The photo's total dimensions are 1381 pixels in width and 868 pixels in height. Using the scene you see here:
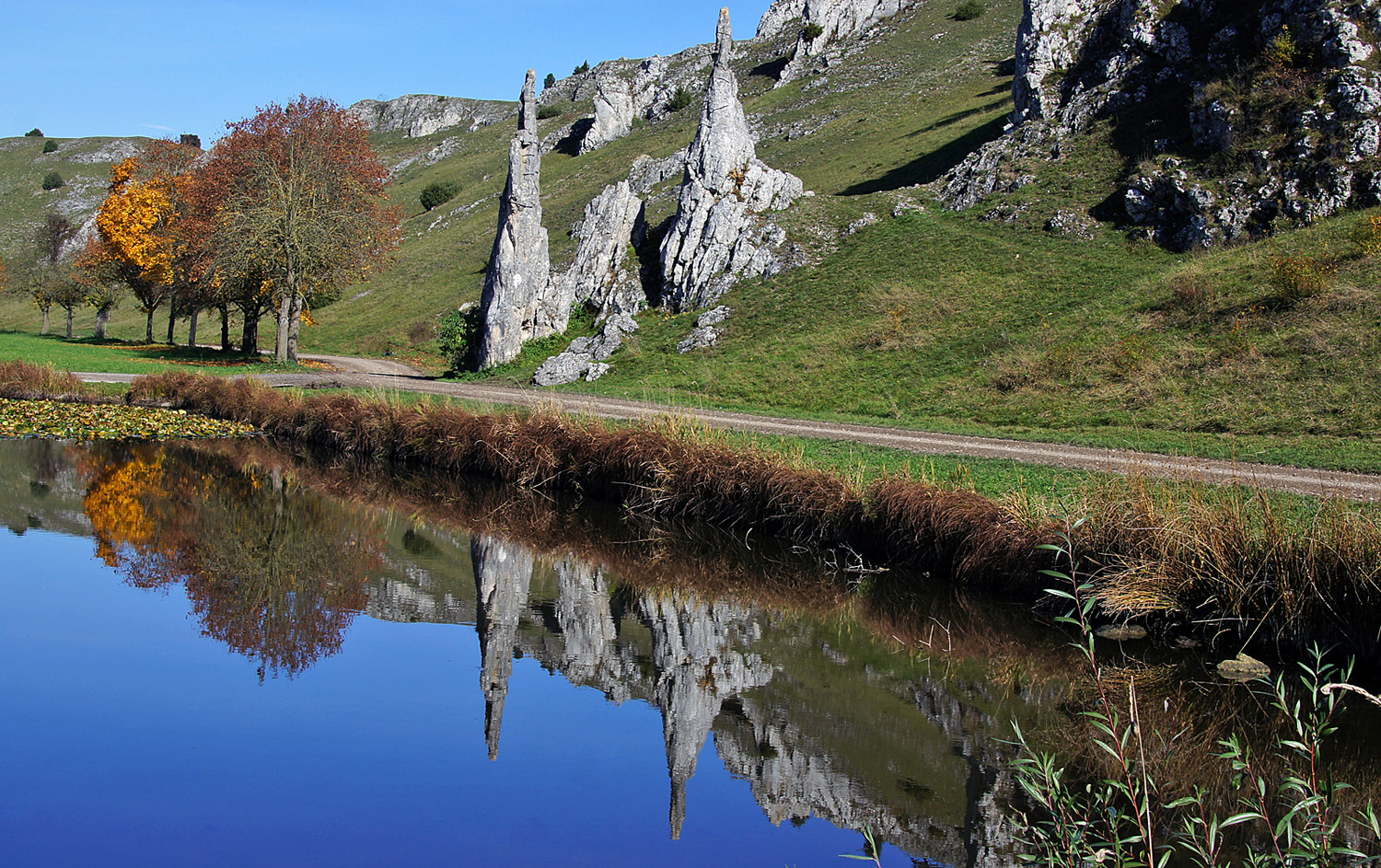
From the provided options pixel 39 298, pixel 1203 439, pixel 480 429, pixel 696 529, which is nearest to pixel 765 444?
pixel 696 529

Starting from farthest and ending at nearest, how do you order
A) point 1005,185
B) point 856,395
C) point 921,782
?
point 1005,185 < point 856,395 < point 921,782

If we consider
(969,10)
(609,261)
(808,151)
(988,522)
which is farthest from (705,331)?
(969,10)

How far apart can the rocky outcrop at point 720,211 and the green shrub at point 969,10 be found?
4461 cm

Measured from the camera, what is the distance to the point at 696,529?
17.2 m

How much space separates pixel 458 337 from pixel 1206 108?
2846 cm

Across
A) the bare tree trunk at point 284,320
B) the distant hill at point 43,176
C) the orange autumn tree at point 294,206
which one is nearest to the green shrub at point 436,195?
the distant hill at point 43,176

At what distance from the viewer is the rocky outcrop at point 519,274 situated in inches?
1470

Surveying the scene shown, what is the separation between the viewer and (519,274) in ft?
123

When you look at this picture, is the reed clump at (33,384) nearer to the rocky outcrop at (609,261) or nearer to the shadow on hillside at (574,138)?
the rocky outcrop at (609,261)

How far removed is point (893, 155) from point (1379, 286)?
30.5 m

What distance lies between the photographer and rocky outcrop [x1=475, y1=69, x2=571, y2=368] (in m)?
37.3

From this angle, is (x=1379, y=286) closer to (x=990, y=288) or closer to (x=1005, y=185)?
(x=990, y=288)

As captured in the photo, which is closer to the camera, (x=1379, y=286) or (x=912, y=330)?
(x=1379, y=286)

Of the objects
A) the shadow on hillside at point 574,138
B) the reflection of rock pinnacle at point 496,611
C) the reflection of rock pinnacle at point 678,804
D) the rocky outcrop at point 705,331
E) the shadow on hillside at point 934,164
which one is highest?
the shadow on hillside at point 574,138
